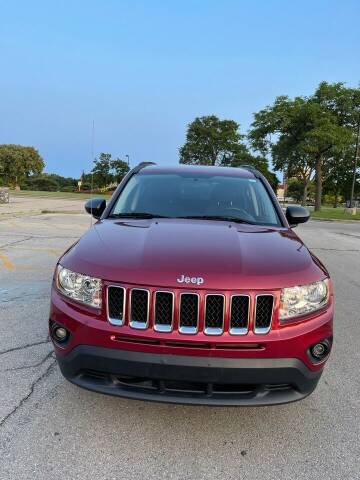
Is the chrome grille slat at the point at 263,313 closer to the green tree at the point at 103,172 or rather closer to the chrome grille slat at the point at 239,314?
the chrome grille slat at the point at 239,314

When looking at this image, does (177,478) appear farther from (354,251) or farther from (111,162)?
(111,162)

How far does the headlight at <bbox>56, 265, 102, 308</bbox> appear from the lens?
2.56 meters

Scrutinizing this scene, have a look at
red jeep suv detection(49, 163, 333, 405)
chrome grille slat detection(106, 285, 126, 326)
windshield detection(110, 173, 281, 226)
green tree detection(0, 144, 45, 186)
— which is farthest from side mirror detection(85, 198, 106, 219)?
green tree detection(0, 144, 45, 186)

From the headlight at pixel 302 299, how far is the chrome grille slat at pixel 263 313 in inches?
2.9

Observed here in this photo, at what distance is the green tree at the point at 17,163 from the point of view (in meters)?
68.1

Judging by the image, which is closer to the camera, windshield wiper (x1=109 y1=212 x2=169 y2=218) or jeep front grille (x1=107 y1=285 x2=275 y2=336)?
jeep front grille (x1=107 y1=285 x2=275 y2=336)

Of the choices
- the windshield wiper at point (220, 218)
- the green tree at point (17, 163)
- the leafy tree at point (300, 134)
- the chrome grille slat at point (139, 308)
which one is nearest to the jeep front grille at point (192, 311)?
the chrome grille slat at point (139, 308)

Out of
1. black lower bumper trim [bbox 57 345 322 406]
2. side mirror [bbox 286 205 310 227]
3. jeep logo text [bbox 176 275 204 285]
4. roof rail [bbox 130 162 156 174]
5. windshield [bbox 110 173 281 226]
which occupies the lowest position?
black lower bumper trim [bbox 57 345 322 406]

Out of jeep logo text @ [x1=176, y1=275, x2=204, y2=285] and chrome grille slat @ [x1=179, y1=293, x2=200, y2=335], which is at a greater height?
jeep logo text @ [x1=176, y1=275, x2=204, y2=285]

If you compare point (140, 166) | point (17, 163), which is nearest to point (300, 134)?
point (140, 166)

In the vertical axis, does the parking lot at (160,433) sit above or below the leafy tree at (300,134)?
below

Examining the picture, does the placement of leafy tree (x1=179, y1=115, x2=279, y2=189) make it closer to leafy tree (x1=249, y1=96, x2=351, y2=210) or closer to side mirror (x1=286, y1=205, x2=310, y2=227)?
leafy tree (x1=249, y1=96, x2=351, y2=210)

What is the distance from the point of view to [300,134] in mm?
33156

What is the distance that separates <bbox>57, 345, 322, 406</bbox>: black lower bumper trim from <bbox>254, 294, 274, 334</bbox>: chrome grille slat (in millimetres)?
178
